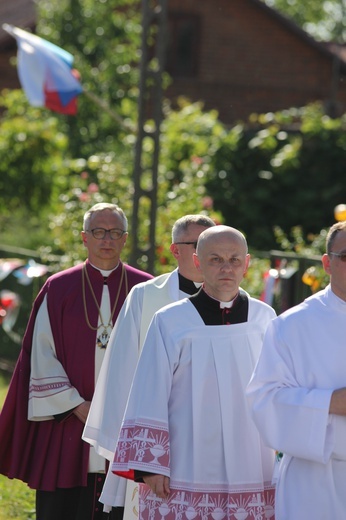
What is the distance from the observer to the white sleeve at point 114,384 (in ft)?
19.2

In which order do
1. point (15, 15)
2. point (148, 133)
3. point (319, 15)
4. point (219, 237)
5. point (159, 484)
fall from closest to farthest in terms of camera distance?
point (159, 484) → point (219, 237) → point (148, 133) → point (15, 15) → point (319, 15)

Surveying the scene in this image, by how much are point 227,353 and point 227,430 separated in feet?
1.10

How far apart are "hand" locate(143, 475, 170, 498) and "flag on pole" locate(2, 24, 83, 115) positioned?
9944mm

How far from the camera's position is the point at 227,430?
5074 millimetres

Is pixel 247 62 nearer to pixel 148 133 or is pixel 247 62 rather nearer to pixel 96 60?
pixel 96 60

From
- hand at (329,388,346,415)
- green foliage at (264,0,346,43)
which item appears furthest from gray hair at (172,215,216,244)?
green foliage at (264,0,346,43)

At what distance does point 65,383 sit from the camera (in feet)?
21.8

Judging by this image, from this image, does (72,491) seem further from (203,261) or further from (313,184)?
(313,184)

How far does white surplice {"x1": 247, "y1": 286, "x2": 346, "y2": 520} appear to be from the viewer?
470 cm

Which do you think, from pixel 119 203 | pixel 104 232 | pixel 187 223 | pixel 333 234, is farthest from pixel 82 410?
pixel 119 203

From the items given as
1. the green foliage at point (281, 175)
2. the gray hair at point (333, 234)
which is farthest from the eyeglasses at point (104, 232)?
the green foliage at point (281, 175)

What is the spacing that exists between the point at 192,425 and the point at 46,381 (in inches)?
68.9

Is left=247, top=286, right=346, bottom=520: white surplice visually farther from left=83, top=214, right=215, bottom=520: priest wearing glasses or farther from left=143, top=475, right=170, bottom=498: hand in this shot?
left=83, top=214, right=215, bottom=520: priest wearing glasses

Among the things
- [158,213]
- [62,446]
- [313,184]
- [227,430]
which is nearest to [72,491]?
[62,446]
